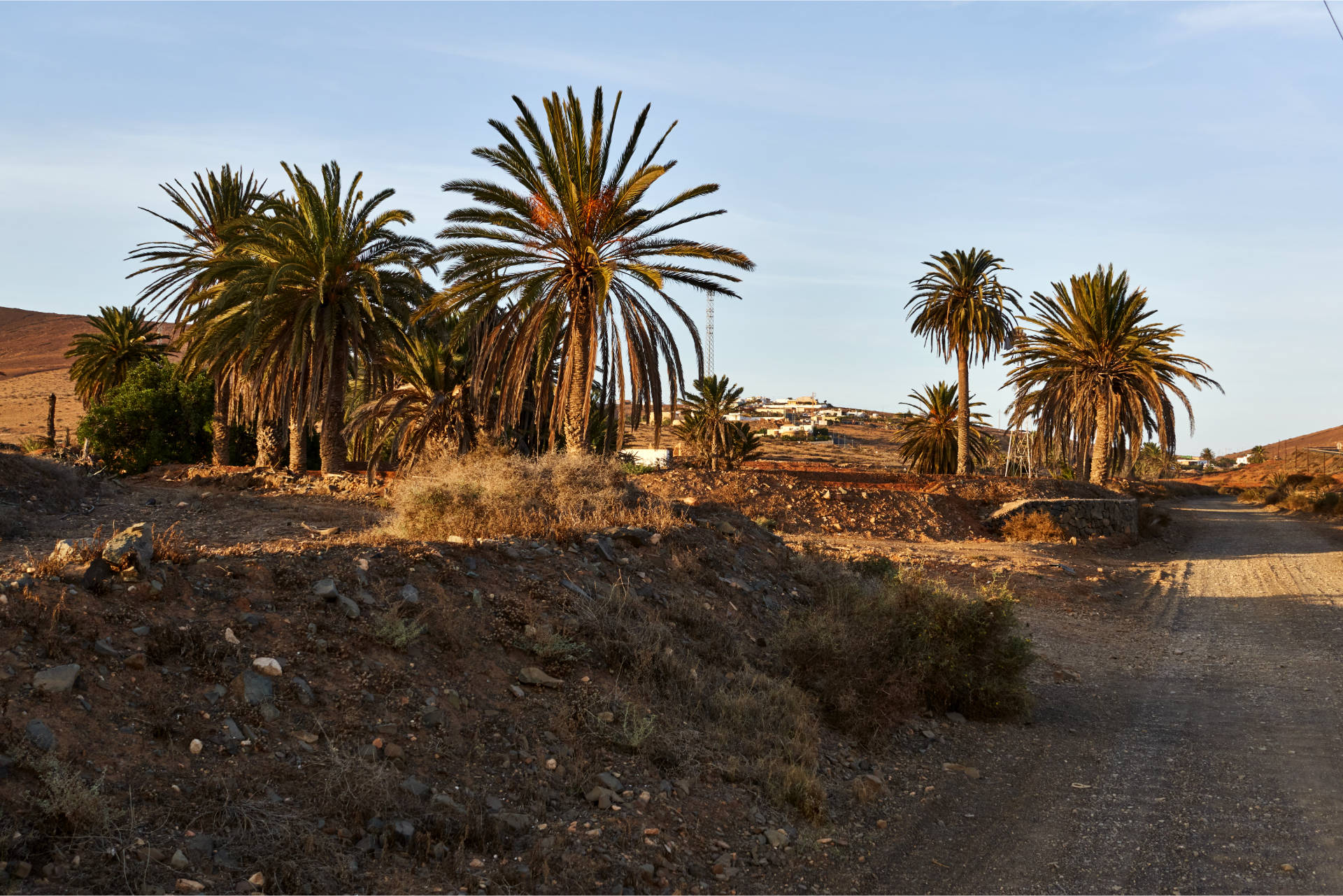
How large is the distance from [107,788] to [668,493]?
58.0 feet

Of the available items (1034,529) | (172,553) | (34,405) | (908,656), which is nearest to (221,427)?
(172,553)

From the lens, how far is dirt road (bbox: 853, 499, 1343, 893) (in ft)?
18.2

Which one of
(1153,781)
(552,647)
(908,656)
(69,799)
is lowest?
(1153,781)

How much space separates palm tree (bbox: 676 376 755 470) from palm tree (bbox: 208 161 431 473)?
1720 centimetres

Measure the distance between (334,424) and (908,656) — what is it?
16.9 metres

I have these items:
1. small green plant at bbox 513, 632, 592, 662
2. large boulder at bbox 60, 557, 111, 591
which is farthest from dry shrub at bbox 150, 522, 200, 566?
small green plant at bbox 513, 632, 592, 662

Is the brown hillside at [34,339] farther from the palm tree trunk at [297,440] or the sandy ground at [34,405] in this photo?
the palm tree trunk at [297,440]

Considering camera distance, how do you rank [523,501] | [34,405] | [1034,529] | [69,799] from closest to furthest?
1. [69,799]
2. [523,501]
3. [1034,529]
4. [34,405]

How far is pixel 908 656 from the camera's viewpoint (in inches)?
339

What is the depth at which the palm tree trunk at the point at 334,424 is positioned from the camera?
21.3 meters

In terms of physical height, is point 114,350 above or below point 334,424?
above

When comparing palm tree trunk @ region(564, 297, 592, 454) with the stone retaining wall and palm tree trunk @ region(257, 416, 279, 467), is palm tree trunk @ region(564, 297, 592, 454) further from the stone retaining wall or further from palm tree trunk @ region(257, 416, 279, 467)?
the stone retaining wall

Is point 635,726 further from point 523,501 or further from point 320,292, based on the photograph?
point 320,292

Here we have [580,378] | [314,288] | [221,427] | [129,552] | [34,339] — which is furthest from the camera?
[34,339]
